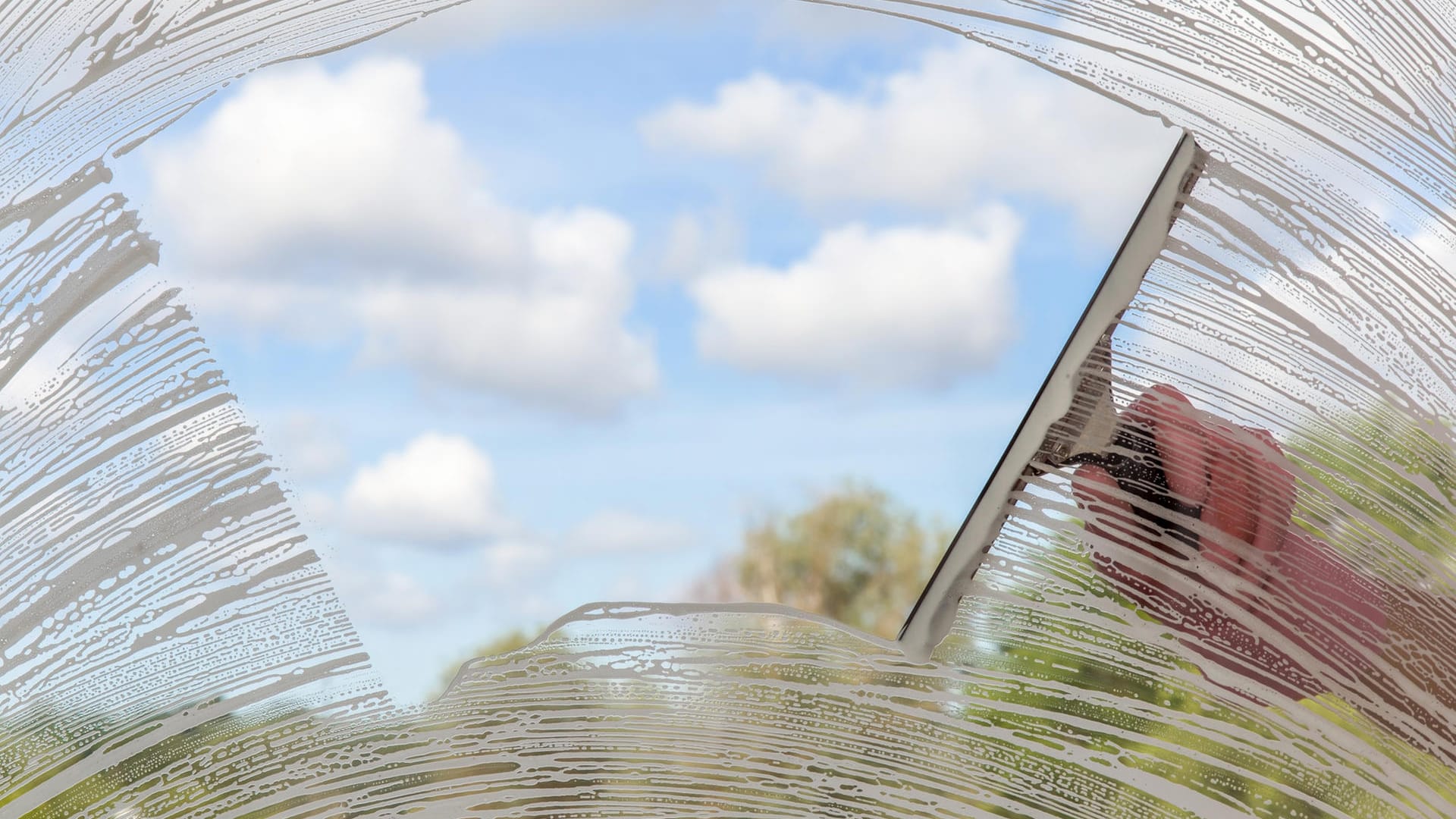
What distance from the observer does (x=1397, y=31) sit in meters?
0.58

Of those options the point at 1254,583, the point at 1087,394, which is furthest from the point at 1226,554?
the point at 1087,394

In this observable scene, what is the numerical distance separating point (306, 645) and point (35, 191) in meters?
0.31

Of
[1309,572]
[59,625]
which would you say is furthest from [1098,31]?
[59,625]

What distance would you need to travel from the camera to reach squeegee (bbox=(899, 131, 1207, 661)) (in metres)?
0.56

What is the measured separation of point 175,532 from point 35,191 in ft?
0.71

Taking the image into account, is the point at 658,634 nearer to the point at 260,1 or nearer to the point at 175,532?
the point at 175,532

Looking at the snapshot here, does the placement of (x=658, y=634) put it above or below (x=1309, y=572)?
below

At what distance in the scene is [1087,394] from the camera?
1.85 ft

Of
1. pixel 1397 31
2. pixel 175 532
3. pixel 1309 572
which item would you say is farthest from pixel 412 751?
pixel 1397 31

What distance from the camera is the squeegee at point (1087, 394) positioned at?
22.2 inches

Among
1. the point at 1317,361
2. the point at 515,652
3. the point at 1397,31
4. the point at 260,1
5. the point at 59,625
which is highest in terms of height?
the point at 1397,31

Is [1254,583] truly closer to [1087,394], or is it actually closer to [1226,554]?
[1226,554]

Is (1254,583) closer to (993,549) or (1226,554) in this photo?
(1226,554)

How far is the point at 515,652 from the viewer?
568 millimetres
